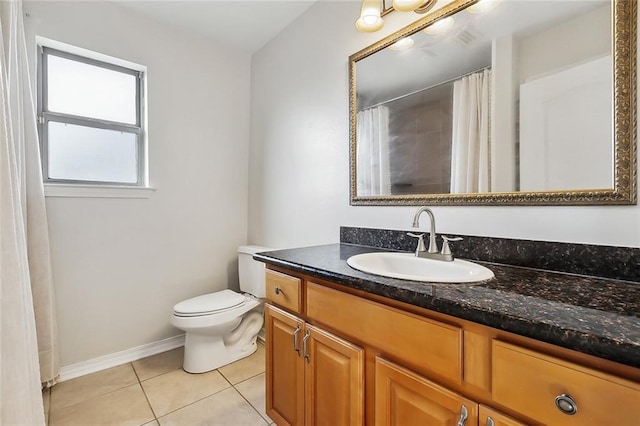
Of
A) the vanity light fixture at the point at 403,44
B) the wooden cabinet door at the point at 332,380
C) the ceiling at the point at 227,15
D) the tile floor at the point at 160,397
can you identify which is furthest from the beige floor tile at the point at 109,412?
the ceiling at the point at 227,15

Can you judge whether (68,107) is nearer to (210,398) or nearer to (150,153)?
(150,153)

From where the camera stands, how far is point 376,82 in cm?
156

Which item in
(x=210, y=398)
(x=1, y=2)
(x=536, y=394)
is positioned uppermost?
(x=1, y=2)

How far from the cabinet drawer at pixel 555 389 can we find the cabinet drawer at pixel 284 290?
713 millimetres

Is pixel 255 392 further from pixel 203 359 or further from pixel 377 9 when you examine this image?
pixel 377 9

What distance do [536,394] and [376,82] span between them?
145cm

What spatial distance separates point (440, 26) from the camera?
1.31 m

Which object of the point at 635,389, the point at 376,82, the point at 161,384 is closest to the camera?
the point at 635,389

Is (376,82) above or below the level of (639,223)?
above

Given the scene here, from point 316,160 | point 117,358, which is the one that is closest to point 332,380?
point 316,160

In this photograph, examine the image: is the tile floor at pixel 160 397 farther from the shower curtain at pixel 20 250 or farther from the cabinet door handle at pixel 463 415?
the cabinet door handle at pixel 463 415

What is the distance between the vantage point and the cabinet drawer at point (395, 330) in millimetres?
728

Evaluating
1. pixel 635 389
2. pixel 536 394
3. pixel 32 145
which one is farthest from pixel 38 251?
pixel 635 389

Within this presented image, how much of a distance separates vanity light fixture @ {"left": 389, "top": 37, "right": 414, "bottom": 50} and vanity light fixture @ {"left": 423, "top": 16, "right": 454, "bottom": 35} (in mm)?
80
